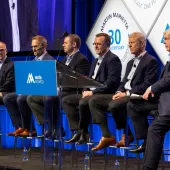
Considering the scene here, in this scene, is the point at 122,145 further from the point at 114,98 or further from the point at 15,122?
the point at 15,122

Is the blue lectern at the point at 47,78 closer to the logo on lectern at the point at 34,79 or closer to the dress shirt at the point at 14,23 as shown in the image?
the logo on lectern at the point at 34,79

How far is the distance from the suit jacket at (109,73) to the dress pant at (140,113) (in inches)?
22.3

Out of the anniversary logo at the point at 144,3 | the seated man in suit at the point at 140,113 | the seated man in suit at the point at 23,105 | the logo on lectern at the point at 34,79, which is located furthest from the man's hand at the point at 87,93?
the anniversary logo at the point at 144,3

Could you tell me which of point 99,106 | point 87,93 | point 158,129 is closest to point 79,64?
point 87,93

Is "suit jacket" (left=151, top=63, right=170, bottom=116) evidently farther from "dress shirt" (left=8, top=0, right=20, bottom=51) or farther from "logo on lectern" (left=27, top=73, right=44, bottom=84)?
"dress shirt" (left=8, top=0, right=20, bottom=51)

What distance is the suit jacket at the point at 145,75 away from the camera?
5992 mm

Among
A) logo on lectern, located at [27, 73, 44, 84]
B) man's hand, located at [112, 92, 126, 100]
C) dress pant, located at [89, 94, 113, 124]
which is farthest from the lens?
dress pant, located at [89, 94, 113, 124]

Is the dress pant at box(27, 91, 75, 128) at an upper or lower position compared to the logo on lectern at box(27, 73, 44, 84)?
lower

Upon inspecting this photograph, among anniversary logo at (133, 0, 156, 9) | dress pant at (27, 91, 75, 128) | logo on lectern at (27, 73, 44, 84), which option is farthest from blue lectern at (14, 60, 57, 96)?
anniversary logo at (133, 0, 156, 9)

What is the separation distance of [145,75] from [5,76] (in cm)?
261

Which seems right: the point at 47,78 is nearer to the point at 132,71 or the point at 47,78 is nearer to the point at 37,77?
the point at 37,77

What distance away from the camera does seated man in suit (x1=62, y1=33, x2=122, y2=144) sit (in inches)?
253

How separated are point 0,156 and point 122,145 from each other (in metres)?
2.33

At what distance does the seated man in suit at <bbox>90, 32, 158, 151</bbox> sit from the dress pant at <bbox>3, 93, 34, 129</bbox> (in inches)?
56.8
